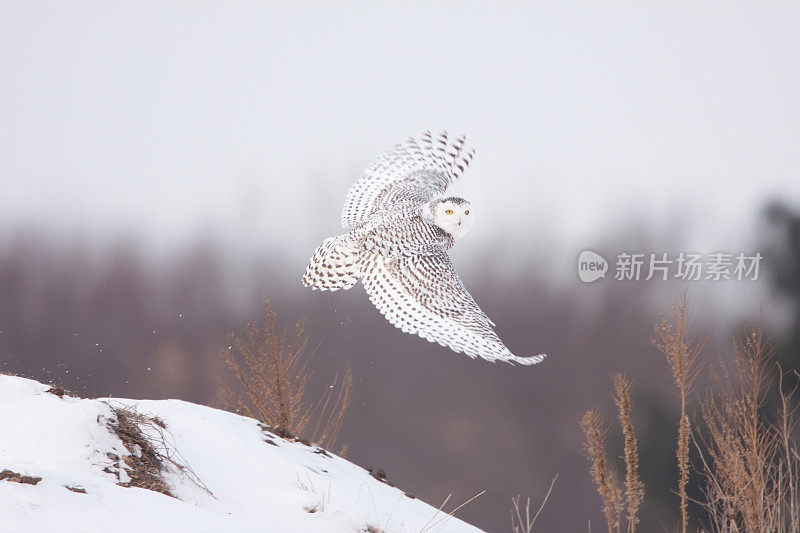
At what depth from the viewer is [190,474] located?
3.56 m

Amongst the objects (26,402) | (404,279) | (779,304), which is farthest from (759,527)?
(779,304)

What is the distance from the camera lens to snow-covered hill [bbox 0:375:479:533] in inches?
98.2

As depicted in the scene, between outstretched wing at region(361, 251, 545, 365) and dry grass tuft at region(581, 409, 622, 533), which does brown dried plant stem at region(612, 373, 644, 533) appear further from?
outstretched wing at region(361, 251, 545, 365)

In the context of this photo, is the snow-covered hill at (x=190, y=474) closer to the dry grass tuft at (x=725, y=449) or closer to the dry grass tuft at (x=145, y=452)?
the dry grass tuft at (x=145, y=452)

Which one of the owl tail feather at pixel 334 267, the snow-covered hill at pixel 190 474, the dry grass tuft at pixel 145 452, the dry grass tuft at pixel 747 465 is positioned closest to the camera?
the snow-covered hill at pixel 190 474

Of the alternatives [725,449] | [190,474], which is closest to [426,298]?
[190,474]

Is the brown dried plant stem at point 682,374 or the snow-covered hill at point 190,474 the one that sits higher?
the brown dried plant stem at point 682,374

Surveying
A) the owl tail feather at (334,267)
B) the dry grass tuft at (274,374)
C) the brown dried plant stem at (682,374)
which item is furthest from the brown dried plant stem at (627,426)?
the dry grass tuft at (274,374)

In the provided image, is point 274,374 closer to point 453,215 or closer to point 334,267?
point 334,267

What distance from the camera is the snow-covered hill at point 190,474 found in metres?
2.49

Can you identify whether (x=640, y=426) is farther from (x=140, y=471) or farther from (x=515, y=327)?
(x=140, y=471)

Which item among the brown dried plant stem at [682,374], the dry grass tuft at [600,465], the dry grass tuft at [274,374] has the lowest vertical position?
the dry grass tuft at [274,374]

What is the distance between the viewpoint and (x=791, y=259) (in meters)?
8.75

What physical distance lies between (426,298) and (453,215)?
22.5 inches
